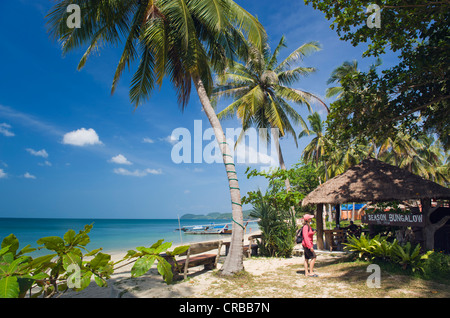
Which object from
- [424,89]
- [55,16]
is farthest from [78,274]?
[424,89]

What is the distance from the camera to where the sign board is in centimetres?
788

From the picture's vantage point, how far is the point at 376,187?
29.1 ft

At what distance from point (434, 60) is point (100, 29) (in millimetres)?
9500

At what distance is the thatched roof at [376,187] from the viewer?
823 centimetres

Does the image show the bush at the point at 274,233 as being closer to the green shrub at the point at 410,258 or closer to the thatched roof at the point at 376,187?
the thatched roof at the point at 376,187

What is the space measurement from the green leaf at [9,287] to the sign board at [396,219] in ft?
30.2

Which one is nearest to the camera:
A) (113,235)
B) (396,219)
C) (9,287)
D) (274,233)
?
(9,287)

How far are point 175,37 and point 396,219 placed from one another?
854cm

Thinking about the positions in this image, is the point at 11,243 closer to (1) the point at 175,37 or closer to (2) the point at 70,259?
(2) the point at 70,259

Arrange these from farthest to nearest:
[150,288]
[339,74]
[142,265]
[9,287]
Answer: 1. [339,74]
2. [150,288]
3. [142,265]
4. [9,287]

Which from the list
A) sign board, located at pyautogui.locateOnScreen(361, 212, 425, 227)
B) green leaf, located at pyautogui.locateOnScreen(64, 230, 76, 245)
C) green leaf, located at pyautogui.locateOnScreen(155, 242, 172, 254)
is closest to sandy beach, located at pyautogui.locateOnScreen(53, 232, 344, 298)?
sign board, located at pyautogui.locateOnScreen(361, 212, 425, 227)

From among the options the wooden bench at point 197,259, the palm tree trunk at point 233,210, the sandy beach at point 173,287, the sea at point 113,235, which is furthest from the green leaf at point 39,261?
the palm tree trunk at point 233,210

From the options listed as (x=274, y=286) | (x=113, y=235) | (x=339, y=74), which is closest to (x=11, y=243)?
(x=274, y=286)
